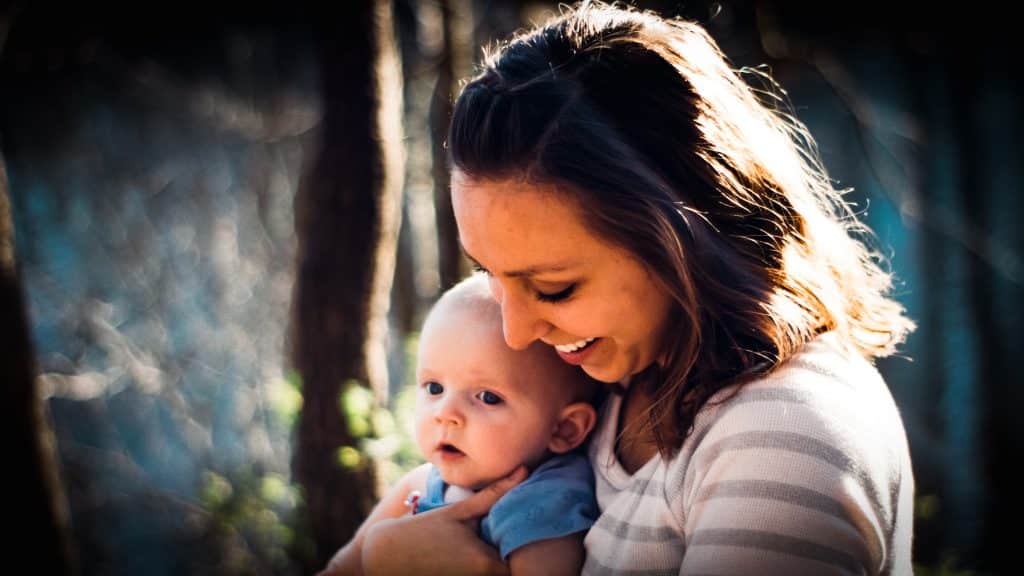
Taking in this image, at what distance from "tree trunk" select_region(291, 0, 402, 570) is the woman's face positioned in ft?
6.10

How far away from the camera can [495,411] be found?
1768mm

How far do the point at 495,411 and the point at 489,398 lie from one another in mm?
49

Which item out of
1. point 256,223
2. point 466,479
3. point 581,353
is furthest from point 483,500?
point 256,223

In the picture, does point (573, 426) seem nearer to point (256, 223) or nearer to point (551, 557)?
point (551, 557)

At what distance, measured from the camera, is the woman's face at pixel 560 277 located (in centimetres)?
134

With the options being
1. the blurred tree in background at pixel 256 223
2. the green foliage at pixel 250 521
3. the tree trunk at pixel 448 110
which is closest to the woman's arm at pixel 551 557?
the green foliage at pixel 250 521

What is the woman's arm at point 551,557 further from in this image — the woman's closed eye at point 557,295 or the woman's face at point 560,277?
the woman's closed eye at point 557,295

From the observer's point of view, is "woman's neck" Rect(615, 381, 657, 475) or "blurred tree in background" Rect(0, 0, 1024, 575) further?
"blurred tree in background" Rect(0, 0, 1024, 575)

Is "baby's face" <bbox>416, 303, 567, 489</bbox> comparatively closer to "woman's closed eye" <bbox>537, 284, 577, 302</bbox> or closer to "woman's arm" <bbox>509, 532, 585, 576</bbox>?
"woman's arm" <bbox>509, 532, 585, 576</bbox>

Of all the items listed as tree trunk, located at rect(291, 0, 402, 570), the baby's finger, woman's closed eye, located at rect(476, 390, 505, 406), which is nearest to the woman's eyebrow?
woman's closed eye, located at rect(476, 390, 505, 406)

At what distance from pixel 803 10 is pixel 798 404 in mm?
4940

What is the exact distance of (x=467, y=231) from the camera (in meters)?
1.44

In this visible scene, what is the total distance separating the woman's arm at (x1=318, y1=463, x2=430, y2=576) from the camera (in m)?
2.03

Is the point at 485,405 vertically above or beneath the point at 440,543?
above
